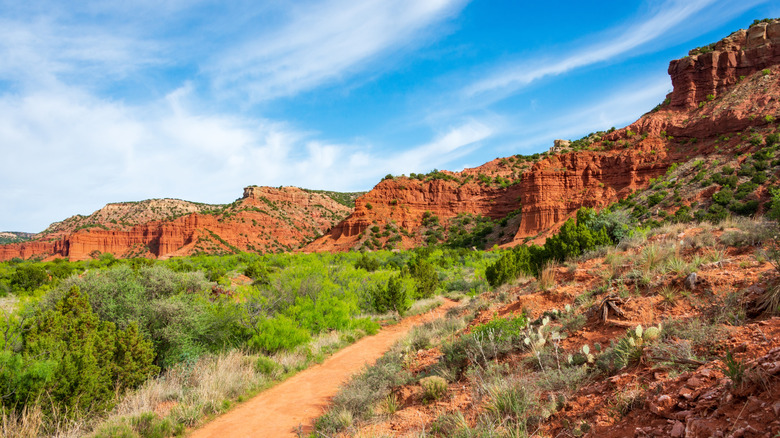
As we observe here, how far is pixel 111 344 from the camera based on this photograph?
6586 mm

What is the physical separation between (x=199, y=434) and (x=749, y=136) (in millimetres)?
48738

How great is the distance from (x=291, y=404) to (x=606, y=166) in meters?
50.6

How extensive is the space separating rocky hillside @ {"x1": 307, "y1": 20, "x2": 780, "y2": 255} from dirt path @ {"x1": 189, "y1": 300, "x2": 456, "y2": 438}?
37830 mm

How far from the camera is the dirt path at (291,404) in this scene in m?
6.17

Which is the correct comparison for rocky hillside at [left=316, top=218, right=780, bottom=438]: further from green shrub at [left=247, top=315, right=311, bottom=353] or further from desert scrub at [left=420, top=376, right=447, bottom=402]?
green shrub at [left=247, top=315, right=311, bottom=353]

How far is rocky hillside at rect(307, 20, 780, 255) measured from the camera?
135ft

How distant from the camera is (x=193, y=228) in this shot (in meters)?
71.6

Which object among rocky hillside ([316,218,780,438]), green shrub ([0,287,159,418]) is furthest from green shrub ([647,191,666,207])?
green shrub ([0,287,159,418])

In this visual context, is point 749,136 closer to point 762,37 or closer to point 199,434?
point 762,37

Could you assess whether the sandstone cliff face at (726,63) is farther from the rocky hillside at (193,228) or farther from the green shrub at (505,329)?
the rocky hillside at (193,228)

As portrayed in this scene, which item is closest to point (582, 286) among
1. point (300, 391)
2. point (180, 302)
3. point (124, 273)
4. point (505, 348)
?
point (505, 348)

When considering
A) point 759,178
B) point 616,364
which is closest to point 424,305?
point 616,364

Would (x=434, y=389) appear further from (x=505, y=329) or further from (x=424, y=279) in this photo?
(x=424, y=279)

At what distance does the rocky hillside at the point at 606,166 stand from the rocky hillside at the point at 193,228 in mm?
22885
